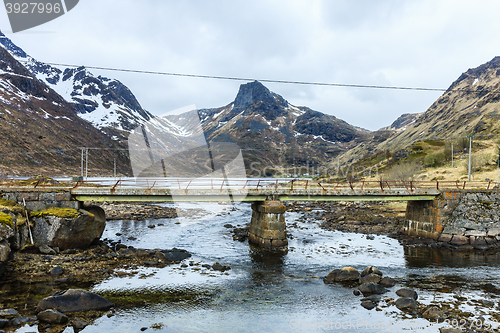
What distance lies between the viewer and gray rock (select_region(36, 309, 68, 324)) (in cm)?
1467

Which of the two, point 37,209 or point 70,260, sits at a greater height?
point 37,209

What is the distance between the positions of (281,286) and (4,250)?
63.4ft

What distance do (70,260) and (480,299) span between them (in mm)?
29553

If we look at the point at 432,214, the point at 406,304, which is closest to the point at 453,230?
the point at 432,214

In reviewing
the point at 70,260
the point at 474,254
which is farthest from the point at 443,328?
the point at 70,260

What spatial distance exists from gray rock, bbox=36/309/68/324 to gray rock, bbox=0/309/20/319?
46.5 inches

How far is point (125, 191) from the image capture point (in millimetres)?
29375

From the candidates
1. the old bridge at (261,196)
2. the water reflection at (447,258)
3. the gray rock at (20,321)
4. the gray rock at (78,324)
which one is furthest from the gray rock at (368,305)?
the gray rock at (20,321)

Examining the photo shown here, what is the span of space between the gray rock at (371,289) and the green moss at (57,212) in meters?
24.5

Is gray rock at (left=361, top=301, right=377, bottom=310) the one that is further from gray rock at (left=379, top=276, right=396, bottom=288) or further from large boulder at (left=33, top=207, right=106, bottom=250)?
large boulder at (left=33, top=207, right=106, bottom=250)

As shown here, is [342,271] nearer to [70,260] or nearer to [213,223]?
[70,260]

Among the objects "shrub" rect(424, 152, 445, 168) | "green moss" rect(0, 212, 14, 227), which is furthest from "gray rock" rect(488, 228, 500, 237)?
"shrub" rect(424, 152, 445, 168)

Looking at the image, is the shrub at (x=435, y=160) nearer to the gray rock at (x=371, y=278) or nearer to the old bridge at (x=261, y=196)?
the old bridge at (x=261, y=196)

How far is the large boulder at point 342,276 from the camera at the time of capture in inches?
877
